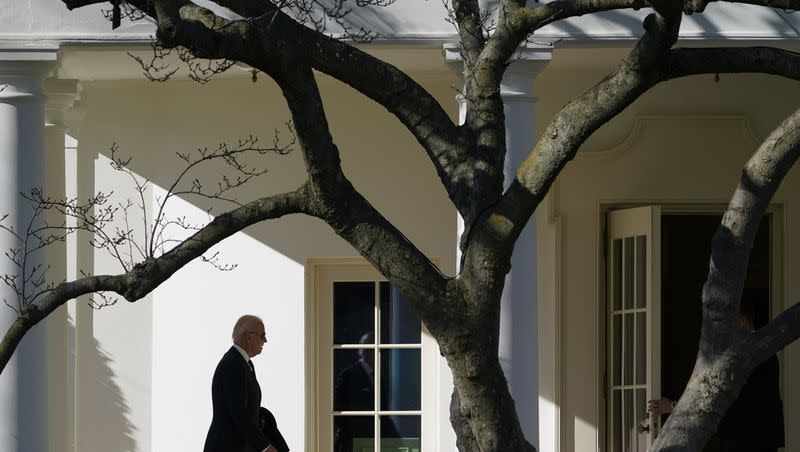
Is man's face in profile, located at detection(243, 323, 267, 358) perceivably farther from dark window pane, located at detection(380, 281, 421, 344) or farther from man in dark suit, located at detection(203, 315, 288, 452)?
dark window pane, located at detection(380, 281, 421, 344)

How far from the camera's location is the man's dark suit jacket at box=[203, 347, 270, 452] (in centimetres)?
899

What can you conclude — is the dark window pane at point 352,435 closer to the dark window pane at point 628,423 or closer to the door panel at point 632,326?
the door panel at point 632,326

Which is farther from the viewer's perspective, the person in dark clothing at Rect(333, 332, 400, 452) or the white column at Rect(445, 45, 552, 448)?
the person in dark clothing at Rect(333, 332, 400, 452)

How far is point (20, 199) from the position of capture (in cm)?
882

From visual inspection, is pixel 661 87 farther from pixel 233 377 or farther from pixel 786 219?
pixel 233 377

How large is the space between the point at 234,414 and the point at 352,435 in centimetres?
304

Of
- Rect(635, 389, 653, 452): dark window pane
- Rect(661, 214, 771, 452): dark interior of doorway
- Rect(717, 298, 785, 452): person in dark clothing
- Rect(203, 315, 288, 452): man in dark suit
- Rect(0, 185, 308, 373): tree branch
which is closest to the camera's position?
Rect(0, 185, 308, 373): tree branch

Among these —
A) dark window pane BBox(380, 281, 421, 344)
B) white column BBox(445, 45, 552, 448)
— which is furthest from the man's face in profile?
dark window pane BBox(380, 281, 421, 344)

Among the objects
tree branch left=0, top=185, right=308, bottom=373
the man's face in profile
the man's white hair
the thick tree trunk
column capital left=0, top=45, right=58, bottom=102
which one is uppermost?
column capital left=0, top=45, right=58, bottom=102

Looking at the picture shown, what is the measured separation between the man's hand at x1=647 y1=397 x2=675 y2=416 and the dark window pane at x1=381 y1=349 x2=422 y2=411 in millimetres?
2090

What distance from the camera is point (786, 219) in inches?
458

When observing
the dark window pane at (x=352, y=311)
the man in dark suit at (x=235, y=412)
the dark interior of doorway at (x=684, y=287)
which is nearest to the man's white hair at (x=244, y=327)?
the man in dark suit at (x=235, y=412)

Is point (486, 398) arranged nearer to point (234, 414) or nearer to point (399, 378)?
point (234, 414)

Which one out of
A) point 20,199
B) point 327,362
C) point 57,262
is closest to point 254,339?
point 57,262
